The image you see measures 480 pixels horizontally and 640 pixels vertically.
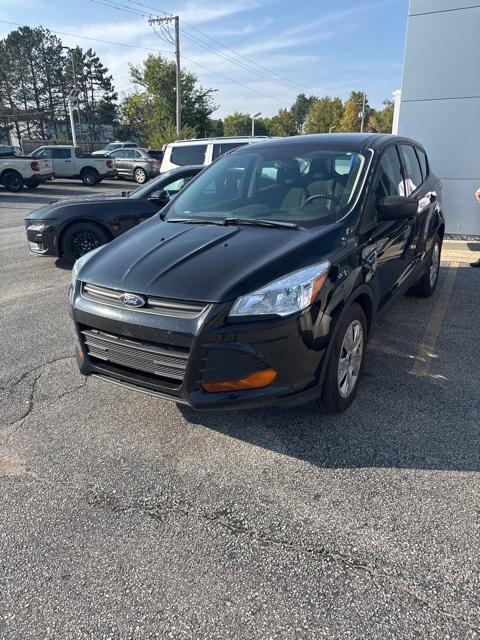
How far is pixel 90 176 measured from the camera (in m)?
22.8

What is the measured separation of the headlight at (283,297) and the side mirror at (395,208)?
1043 millimetres

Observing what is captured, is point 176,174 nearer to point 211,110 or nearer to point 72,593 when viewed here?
point 72,593

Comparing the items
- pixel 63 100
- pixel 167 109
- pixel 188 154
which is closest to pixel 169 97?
pixel 167 109

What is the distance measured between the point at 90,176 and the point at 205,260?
22.1 meters

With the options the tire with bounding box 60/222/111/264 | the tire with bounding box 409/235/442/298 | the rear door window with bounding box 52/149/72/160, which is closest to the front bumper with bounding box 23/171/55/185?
the rear door window with bounding box 52/149/72/160

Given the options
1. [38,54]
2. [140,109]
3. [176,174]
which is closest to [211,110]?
[140,109]

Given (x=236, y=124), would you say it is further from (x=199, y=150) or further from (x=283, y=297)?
(x=283, y=297)

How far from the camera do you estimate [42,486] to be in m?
2.65

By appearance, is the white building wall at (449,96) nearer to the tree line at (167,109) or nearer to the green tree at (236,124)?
the tree line at (167,109)

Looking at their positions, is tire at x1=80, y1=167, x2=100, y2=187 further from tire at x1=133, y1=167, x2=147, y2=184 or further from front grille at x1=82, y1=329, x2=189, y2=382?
front grille at x1=82, y1=329, x2=189, y2=382

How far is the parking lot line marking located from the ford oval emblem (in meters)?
2.32

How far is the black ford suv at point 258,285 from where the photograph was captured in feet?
8.38

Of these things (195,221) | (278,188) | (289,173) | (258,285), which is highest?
(289,173)

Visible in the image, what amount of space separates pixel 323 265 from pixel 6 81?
8085 cm
